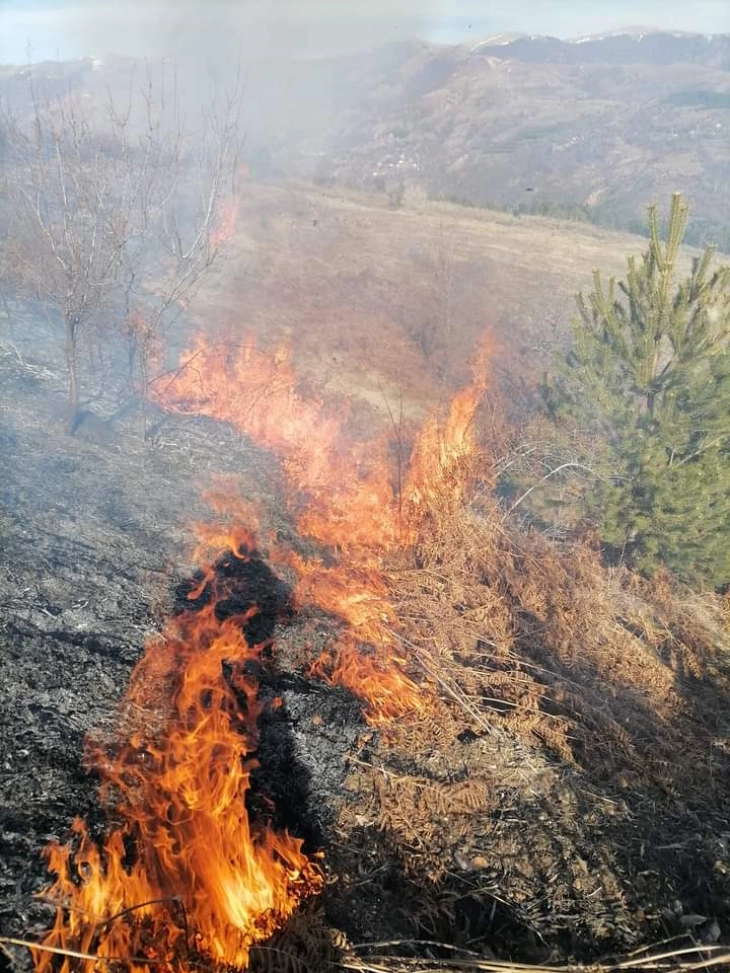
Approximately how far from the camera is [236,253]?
1998 centimetres

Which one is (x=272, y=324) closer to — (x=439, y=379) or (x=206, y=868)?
(x=439, y=379)

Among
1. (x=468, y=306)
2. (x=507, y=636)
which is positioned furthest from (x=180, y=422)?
(x=468, y=306)

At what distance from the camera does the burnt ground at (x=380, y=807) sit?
3.79 m

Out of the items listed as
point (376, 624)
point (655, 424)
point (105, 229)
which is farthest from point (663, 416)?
point (105, 229)

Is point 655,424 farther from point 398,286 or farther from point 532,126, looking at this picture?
point 532,126

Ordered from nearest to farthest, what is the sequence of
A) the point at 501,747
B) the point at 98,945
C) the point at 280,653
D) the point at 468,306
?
the point at 98,945
the point at 501,747
the point at 280,653
the point at 468,306

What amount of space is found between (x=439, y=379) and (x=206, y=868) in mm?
12195

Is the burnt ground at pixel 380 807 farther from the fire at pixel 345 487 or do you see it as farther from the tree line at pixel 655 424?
the tree line at pixel 655 424

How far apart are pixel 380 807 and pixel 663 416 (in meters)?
6.03

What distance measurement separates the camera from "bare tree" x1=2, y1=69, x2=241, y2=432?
7723 mm

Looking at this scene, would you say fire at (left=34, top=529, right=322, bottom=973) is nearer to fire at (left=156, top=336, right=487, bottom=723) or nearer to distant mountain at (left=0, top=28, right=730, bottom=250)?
fire at (left=156, top=336, right=487, bottom=723)

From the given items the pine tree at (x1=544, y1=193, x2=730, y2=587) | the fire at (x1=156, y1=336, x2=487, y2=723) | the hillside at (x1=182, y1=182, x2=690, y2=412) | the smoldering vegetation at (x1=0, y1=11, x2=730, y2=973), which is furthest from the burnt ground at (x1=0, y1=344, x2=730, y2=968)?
the hillside at (x1=182, y1=182, x2=690, y2=412)

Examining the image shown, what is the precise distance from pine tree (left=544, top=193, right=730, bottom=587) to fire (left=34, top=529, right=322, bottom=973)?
5.59 metres

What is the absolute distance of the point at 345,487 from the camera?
8797 millimetres
